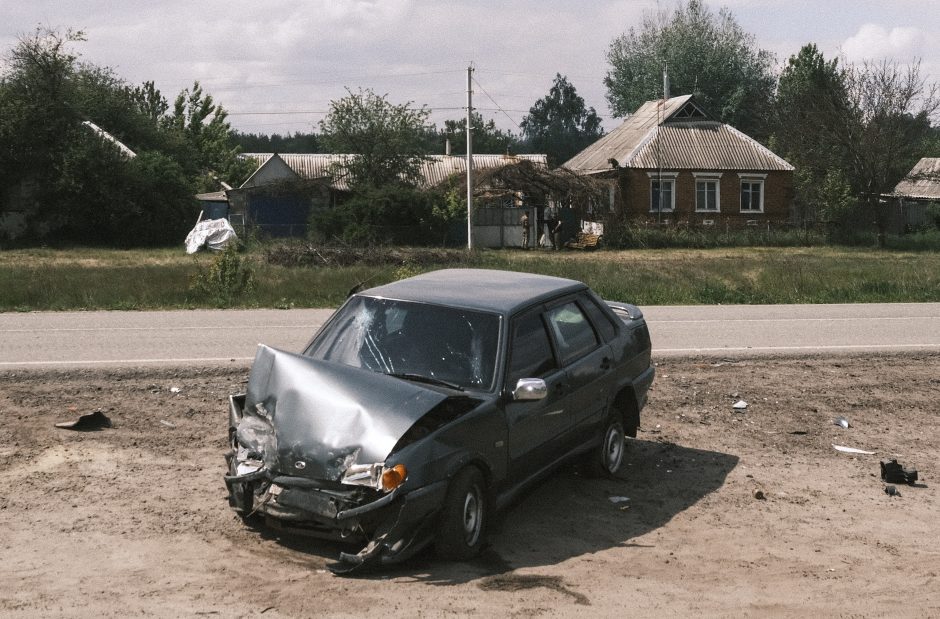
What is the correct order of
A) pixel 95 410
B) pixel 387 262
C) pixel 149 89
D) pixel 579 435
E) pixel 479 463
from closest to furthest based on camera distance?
1. pixel 479 463
2. pixel 579 435
3. pixel 95 410
4. pixel 387 262
5. pixel 149 89

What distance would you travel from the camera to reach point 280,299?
63.1 feet

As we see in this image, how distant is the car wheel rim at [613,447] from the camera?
25.5ft

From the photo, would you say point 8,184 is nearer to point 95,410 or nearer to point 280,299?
point 280,299

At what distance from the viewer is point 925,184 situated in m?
66.8

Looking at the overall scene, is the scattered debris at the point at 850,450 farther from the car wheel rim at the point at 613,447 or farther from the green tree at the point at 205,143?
the green tree at the point at 205,143

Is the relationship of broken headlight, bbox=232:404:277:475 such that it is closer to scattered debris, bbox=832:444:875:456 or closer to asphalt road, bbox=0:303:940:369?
scattered debris, bbox=832:444:875:456

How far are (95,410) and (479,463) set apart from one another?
4.73m

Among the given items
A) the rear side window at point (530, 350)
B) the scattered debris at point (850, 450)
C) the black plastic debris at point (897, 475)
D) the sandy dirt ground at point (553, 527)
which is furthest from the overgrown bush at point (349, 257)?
the rear side window at point (530, 350)

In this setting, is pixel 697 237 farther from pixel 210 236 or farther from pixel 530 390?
pixel 530 390

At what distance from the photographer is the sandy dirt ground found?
17.4 ft

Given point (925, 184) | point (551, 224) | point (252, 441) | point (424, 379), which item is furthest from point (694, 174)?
point (252, 441)

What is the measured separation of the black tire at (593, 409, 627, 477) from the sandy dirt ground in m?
0.14

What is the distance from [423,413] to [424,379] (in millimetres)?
698

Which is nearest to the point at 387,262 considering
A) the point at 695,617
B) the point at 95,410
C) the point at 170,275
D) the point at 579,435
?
the point at 170,275
